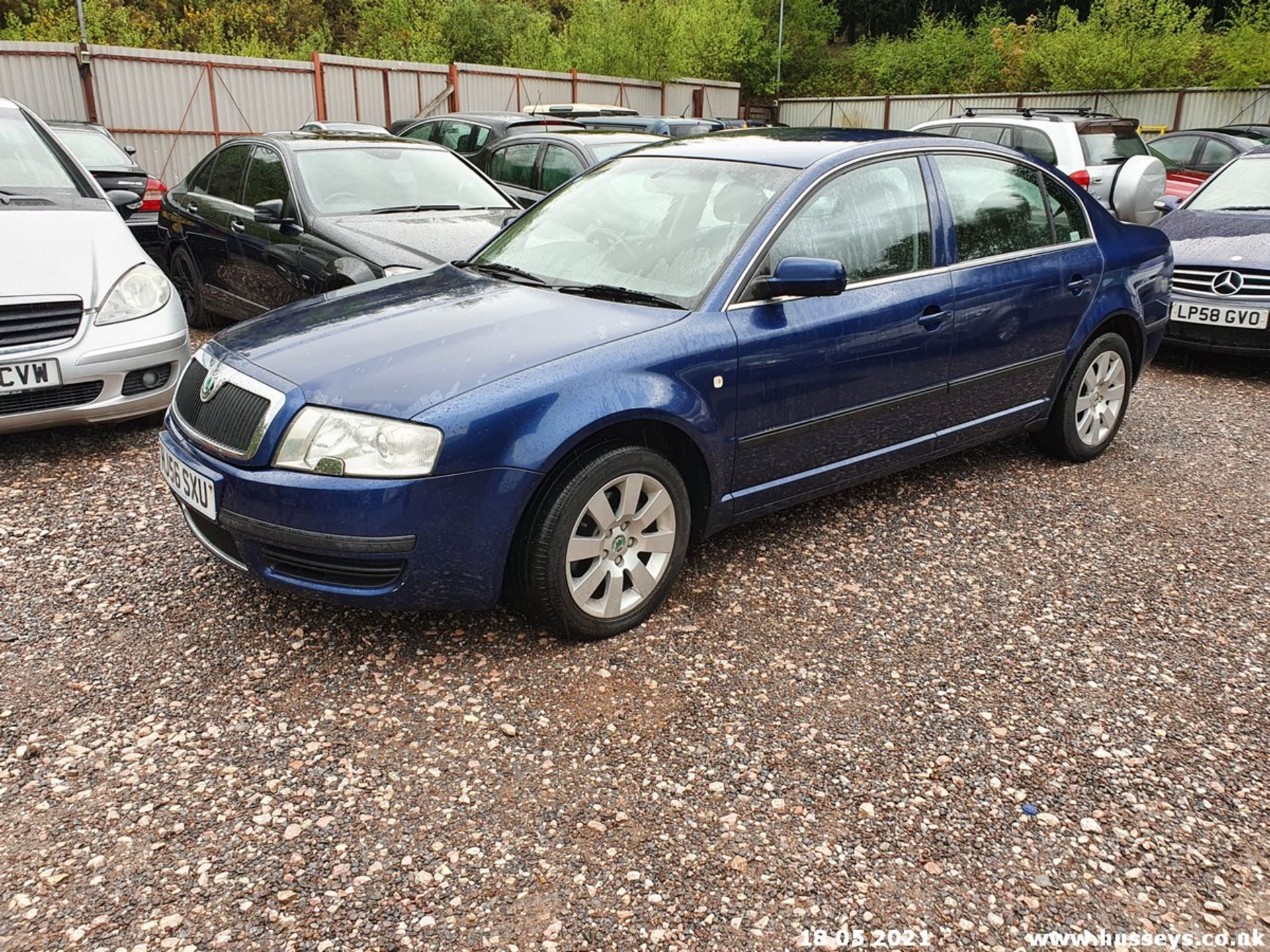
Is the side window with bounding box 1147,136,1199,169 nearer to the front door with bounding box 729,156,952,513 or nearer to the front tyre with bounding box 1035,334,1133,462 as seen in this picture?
the front tyre with bounding box 1035,334,1133,462

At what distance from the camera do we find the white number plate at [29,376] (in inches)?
186

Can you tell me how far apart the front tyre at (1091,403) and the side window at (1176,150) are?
10933 millimetres

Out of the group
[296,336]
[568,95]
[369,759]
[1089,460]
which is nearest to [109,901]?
[369,759]

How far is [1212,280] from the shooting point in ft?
23.9

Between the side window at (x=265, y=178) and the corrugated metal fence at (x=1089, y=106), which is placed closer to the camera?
the side window at (x=265, y=178)

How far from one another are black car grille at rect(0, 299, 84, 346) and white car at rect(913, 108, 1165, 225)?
839cm

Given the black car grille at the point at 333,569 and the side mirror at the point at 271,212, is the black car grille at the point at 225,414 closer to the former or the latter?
the black car grille at the point at 333,569

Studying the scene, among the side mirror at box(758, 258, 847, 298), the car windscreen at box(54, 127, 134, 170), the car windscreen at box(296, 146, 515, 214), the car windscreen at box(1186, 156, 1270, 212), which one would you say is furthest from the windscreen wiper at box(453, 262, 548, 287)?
the car windscreen at box(54, 127, 134, 170)

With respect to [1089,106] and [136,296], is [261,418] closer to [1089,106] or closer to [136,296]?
[136,296]

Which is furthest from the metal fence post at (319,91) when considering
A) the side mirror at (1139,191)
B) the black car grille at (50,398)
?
the black car grille at (50,398)

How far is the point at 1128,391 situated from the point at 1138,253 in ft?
2.43

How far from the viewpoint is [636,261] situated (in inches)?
153

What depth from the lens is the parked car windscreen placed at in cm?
580

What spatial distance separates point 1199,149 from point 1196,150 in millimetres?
38
